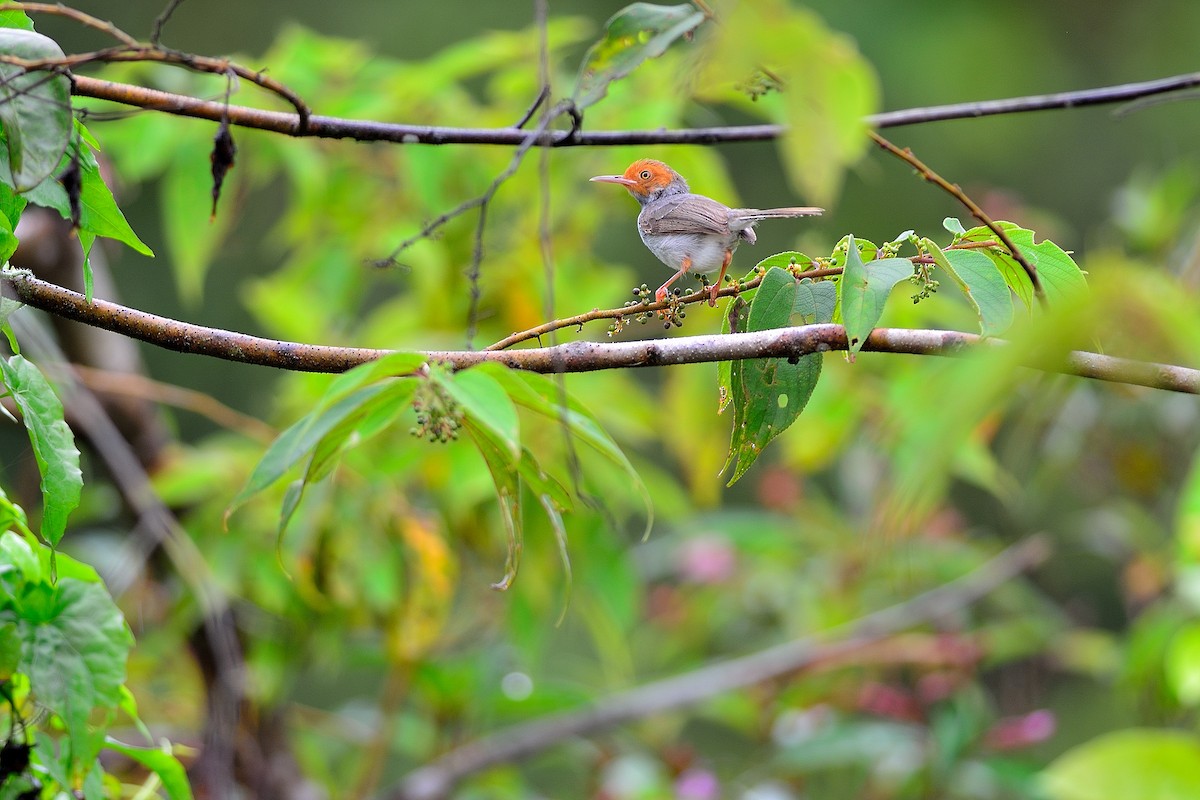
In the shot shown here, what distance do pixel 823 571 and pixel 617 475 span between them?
113 centimetres

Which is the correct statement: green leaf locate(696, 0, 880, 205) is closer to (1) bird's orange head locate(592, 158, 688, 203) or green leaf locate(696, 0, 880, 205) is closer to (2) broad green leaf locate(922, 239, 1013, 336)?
(2) broad green leaf locate(922, 239, 1013, 336)

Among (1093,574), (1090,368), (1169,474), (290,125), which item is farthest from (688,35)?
(1093,574)

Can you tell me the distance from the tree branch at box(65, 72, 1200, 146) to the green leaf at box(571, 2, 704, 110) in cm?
6

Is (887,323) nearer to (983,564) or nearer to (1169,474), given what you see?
(983,564)

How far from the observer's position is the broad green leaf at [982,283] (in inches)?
42.1

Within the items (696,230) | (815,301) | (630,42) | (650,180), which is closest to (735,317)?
(815,301)

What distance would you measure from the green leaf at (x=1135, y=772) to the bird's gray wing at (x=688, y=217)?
110 cm

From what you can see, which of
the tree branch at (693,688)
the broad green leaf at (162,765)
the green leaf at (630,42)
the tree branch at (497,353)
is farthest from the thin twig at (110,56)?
the tree branch at (693,688)

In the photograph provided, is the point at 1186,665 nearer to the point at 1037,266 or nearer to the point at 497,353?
the point at 1037,266

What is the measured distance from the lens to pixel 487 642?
3.07m

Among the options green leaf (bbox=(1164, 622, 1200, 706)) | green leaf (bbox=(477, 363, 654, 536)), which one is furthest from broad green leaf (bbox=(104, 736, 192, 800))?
green leaf (bbox=(1164, 622, 1200, 706))

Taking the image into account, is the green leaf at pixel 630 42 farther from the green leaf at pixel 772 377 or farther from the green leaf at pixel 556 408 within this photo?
the green leaf at pixel 556 408

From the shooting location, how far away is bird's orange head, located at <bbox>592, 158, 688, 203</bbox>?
217 centimetres

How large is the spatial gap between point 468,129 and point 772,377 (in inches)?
19.5
